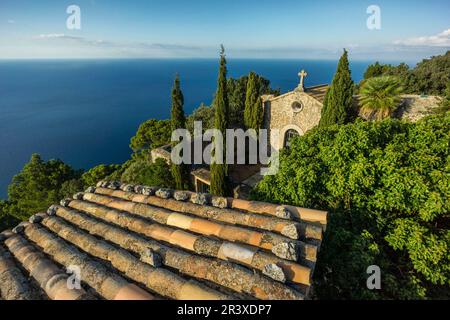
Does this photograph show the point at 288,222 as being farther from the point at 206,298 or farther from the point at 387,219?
the point at 387,219

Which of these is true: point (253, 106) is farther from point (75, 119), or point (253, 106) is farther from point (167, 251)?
point (75, 119)

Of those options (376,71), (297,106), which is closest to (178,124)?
(297,106)

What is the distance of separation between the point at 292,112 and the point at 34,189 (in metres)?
26.3

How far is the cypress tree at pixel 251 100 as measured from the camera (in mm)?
21328

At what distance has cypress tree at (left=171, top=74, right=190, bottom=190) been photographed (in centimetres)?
1739

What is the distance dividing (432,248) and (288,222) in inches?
123

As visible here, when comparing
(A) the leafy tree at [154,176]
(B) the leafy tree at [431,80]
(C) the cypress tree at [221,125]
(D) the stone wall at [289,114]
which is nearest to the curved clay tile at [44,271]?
(C) the cypress tree at [221,125]

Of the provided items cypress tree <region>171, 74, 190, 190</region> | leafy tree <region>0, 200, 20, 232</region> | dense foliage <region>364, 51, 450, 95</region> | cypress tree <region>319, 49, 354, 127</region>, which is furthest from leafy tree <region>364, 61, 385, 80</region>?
leafy tree <region>0, 200, 20, 232</region>

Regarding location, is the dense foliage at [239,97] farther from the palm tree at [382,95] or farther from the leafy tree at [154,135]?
the palm tree at [382,95]

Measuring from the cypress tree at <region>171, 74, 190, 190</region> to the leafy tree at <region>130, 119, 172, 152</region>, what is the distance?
10.5 meters

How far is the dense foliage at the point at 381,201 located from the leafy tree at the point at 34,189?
979 inches

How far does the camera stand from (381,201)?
5590mm

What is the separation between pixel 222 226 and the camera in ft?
14.0
